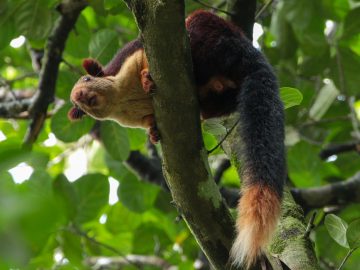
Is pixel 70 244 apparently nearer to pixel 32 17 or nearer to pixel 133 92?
pixel 133 92

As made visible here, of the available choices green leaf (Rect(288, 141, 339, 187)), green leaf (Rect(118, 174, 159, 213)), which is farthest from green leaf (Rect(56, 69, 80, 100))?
green leaf (Rect(288, 141, 339, 187))

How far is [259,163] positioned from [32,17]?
88.9 inches

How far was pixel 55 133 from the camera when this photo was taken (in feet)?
13.5

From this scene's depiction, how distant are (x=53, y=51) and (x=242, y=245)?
263 cm

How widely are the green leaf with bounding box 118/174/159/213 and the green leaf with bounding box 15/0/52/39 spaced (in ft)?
4.98

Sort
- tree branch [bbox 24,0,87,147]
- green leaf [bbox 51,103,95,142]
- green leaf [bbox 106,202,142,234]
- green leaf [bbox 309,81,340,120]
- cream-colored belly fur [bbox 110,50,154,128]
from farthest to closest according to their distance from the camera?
1. green leaf [bbox 106,202,142,234]
2. green leaf [bbox 309,81,340,120]
3. tree branch [bbox 24,0,87,147]
4. green leaf [bbox 51,103,95,142]
5. cream-colored belly fur [bbox 110,50,154,128]

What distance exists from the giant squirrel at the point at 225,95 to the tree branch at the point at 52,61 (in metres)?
0.94

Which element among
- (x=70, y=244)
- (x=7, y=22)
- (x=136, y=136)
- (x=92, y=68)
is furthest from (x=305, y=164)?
(x=7, y=22)

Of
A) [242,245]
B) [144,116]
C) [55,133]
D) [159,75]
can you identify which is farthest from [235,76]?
[55,133]

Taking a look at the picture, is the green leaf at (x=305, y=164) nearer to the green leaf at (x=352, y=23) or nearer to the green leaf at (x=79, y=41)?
the green leaf at (x=352, y=23)

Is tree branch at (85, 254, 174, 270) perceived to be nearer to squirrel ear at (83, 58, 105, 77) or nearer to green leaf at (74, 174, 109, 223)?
green leaf at (74, 174, 109, 223)

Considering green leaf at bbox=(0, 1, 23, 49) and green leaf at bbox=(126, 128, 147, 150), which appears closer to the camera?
green leaf at bbox=(0, 1, 23, 49)

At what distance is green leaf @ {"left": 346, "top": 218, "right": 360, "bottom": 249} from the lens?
2.52 metres

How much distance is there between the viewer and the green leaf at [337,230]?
2.60 metres
